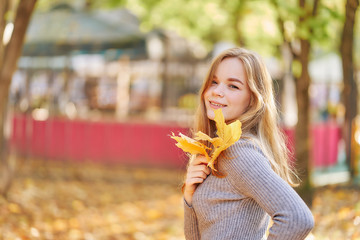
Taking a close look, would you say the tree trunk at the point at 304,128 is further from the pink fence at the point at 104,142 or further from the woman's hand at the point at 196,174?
the woman's hand at the point at 196,174

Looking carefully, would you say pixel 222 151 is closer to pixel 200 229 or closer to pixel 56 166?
pixel 200 229

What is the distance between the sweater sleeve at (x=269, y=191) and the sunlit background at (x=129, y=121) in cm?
430

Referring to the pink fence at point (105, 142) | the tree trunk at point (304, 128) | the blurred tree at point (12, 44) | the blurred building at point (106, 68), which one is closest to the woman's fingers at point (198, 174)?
the blurred tree at point (12, 44)

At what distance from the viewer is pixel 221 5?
11828 mm

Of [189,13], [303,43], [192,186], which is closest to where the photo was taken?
[192,186]

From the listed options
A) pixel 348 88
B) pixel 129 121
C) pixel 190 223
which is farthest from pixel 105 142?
pixel 190 223

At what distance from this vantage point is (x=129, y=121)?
35.7 feet

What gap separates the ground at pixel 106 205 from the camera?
6.10 meters

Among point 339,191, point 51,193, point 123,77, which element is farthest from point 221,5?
point 51,193

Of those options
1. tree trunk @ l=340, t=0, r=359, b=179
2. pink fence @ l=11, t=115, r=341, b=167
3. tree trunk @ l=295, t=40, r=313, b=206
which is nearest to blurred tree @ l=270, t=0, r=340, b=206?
tree trunk @ l=295, t=40, r=313, b=206

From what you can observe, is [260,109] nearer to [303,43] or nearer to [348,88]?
[303,43]

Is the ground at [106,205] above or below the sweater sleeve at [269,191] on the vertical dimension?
→ below

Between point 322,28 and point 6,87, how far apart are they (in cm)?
442

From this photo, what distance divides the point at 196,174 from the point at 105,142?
908 centimetres
